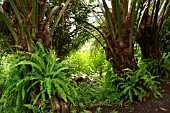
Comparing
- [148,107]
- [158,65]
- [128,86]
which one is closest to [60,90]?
[128,86]

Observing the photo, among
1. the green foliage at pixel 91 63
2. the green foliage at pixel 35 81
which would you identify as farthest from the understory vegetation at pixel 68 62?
the green foliage at pixel 91 63

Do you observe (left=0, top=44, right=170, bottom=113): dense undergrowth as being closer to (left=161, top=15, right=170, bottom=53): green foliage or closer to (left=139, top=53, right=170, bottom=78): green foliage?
(left=139, top=53, right=170, bottom=78): green foliage

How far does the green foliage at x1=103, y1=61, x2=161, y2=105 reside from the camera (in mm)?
3420

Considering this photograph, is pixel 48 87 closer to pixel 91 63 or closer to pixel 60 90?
pixel 60 90

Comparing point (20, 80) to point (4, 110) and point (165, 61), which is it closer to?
point (4, 110)

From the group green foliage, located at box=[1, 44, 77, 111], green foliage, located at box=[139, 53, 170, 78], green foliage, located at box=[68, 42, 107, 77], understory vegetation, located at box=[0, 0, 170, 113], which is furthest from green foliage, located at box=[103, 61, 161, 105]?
green foliage, located at box=[68, 42, 107, 77]

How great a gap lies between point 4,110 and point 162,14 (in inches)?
124

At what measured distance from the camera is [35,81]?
284 centimetres

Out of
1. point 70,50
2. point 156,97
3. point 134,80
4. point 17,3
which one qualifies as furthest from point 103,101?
point 70,50

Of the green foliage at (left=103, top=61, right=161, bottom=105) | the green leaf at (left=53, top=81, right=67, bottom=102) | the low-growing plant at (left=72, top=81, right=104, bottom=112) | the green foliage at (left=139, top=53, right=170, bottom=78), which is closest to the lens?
the green leaf at (left=53, top=81, right=67, bottom=102)

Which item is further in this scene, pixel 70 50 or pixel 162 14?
pixel 70 50

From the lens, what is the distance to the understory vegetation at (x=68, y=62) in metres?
2.83

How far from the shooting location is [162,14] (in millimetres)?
4316

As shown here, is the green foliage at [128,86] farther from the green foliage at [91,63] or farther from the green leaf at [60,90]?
the green foliage at [91,63]
